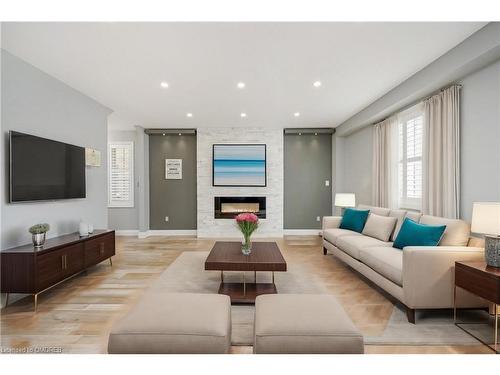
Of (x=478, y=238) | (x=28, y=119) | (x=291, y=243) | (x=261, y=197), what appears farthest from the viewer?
(x=261, y=197)

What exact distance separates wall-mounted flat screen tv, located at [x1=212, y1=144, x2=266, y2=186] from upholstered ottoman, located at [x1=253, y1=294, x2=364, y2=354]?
15.3 ft

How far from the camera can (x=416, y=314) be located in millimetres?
2354

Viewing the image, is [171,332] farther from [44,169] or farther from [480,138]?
[480,138]

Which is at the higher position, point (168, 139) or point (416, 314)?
point (168, 139)

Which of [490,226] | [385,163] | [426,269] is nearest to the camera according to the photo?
[490,226]

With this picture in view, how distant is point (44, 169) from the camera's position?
3062 mm

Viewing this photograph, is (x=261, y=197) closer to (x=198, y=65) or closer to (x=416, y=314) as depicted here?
(x=198, y=65)

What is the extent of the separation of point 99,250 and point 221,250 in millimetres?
1760

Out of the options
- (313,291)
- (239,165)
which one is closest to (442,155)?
(313,291)

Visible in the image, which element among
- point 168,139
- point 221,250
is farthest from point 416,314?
point 168,139

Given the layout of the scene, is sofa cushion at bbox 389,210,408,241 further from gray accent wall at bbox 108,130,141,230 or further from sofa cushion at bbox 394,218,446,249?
gray accent wall at bbox 108,130,141,230

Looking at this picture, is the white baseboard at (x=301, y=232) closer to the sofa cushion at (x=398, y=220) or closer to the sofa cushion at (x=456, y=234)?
the sofa cushion at (x=398, y=220)

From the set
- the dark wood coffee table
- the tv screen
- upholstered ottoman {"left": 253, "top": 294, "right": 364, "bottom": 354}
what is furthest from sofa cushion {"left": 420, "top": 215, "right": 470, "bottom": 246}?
the tv screen

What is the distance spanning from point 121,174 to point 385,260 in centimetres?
611
